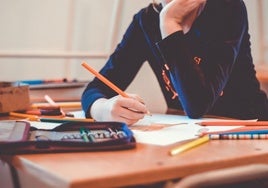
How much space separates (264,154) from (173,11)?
0.48m

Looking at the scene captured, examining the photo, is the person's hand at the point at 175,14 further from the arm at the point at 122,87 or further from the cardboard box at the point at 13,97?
the cardboard box at the point at 13,97

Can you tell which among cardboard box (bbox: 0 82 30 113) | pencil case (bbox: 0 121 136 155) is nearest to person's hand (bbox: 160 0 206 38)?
pencil case (bbox: 0 121 136 155)

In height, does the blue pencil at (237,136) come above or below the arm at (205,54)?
below

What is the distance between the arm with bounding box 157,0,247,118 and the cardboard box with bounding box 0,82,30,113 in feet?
1.47

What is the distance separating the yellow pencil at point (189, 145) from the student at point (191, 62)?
0.22 metres

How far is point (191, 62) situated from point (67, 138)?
372 mm

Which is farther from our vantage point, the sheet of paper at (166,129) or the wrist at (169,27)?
the wrist at (169,27)

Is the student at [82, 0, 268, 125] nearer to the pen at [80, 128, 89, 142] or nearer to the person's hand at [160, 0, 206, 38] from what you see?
the person's hand at [160, 0, 206, 38]

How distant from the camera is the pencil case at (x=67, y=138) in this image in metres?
0.68

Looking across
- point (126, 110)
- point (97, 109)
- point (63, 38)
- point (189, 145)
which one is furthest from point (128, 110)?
point (63, 38)

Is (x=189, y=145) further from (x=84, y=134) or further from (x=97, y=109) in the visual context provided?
(x=97, y=109)

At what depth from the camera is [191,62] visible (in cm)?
99

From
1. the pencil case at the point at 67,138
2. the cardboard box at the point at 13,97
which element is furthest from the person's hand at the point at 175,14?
the cardboard box at the point at 13,97

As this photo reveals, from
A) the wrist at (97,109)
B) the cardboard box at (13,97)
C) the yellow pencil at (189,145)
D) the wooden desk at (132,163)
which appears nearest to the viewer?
the wooden desk at (132,163)
